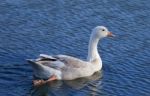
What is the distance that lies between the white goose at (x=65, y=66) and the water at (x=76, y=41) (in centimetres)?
32

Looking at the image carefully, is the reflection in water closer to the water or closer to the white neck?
the water

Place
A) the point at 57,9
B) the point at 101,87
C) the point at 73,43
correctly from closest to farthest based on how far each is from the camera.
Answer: the point at 101,87 → the point at 73,43 → the point at 57,9

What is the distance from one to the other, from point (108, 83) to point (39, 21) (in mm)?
8000

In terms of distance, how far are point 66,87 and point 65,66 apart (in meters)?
1.10

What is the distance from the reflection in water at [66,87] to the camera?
22453 millimetres

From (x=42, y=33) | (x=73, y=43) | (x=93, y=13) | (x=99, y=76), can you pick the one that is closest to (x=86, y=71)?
(x=99, y=76)

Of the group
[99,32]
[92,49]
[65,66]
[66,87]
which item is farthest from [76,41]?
[66,87]

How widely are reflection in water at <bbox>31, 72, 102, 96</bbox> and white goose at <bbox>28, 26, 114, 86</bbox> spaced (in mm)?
220

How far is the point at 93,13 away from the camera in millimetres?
31859

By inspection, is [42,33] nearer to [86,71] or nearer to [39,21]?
[39,21]

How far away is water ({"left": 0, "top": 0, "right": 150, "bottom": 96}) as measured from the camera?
2291 cm

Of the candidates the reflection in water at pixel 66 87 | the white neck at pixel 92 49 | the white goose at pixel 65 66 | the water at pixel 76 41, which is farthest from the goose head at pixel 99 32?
the reflection in water at pixel 66 87

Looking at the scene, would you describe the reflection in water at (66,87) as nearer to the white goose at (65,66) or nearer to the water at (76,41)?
the water at (76,41)

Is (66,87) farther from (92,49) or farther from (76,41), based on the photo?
(76,41)
